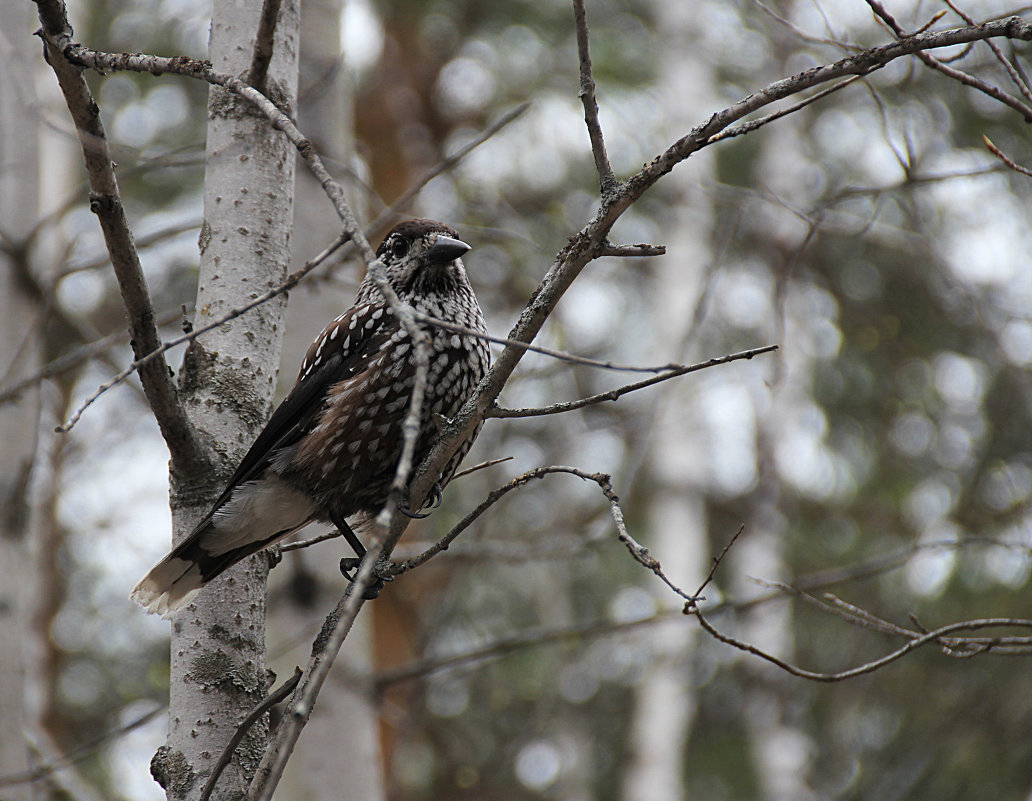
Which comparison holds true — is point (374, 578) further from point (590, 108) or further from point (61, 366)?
point (61, 366)

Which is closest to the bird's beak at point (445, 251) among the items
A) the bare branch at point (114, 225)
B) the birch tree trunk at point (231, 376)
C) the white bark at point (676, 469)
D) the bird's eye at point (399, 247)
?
the bird's eye at point (399, 247)

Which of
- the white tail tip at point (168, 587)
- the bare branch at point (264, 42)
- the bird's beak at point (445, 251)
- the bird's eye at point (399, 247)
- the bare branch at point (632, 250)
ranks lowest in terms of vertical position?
the white tail tip at point (168, 587)

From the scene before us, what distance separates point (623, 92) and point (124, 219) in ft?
28.1

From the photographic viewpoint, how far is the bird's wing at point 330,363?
3.09 m

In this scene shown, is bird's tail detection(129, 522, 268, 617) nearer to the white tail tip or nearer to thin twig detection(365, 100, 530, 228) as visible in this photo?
the white tail tip

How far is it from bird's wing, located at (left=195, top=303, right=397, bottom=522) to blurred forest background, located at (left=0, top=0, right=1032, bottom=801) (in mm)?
2187

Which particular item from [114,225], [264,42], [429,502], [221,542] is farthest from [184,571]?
[264,42]

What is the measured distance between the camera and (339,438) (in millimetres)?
3098

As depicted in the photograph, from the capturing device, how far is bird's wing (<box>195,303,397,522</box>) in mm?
3092

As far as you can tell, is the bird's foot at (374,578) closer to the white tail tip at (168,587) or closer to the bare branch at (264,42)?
the white tail tip at (168,587)

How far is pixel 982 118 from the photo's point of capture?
8.43 m

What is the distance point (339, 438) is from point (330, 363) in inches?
12.0

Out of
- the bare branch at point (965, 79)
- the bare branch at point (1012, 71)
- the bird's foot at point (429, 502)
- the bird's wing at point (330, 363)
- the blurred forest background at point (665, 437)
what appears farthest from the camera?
the blurred forest background at point (665, 437)

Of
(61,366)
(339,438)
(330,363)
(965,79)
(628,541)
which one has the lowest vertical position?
(628,541)
